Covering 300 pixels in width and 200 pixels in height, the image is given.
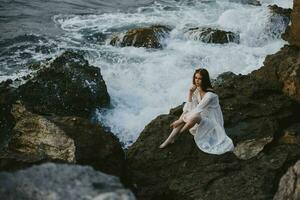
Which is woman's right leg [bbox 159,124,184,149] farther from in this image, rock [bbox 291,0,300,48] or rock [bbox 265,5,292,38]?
rock [bbox 265,5,292,38]

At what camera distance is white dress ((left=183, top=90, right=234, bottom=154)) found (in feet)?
24.1

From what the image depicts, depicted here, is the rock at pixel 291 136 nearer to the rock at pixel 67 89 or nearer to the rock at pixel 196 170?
the rock at pixel 196 170

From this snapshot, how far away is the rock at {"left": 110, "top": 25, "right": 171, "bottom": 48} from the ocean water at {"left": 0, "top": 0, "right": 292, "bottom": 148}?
11.8 inches

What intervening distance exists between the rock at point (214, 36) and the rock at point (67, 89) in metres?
5.60

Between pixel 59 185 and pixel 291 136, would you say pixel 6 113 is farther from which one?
pixel 59 185

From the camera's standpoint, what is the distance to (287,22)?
16656mm

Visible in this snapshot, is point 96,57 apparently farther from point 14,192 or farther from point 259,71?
point 14,192

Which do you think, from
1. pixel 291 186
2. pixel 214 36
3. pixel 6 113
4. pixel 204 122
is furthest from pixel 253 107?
pixel 214 36

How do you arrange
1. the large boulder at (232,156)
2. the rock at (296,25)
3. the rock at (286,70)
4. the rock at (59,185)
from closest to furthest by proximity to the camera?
the rock at (59,185) < the large boulder at (232,156) < the rock at (286,70) < the rock at (296,25)

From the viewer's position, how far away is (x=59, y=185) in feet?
8.79

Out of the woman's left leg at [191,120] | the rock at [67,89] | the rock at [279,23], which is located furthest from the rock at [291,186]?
the rock at [279,23]

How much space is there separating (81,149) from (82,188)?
11.6 ft

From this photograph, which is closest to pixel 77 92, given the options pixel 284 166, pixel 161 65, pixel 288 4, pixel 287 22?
pixel 161 65

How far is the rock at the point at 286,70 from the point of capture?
8.81 metres
